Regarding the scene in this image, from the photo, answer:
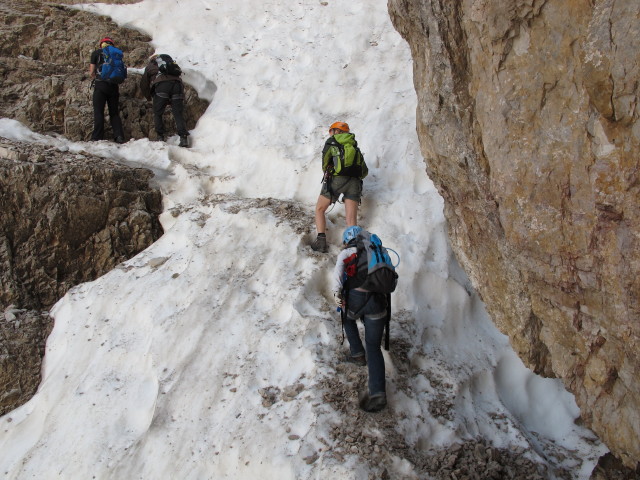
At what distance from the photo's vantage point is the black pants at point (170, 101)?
10984mm

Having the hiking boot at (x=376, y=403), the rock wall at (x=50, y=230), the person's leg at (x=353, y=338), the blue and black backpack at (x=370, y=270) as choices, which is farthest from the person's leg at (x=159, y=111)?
the hiking boot at (x=376, y=403)

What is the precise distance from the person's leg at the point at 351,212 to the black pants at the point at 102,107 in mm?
5728

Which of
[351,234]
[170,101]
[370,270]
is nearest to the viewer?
[370,270]

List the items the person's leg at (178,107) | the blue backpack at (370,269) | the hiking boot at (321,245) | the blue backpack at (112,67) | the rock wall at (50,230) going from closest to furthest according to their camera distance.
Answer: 1. the blue backpack at (370,269)
2. the rock wall at (50,230)
3. the hiking boot at (321,245)
4. the blue backpack at (112,67)
5. the person's leg at (178,107)

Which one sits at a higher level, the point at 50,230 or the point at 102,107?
the point at 102,107

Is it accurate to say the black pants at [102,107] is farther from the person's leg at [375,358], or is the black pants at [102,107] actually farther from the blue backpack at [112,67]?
the person's leg at [375,358]

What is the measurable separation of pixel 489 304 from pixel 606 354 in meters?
1.82

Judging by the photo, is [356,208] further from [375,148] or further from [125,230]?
[125,230]

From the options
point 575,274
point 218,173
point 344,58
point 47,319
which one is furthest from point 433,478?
point 344,58

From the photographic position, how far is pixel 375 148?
9.77 metres

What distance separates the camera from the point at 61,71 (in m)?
11.8

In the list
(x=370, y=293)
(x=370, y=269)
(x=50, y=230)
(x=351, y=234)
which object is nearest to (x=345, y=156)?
(x=351, y=234)

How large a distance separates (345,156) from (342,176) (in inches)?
12.8

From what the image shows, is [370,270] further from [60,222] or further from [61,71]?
[61,71]
